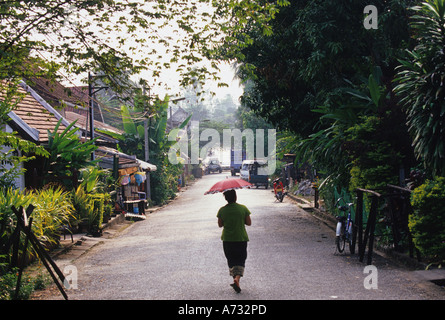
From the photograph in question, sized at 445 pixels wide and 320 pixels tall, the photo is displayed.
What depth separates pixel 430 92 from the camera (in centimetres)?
946

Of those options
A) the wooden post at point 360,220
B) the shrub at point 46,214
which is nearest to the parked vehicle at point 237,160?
the shrub at point 46,214

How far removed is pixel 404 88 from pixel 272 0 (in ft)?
23.9

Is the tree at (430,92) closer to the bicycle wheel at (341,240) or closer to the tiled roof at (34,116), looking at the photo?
the bicycle wheel at (341,240)

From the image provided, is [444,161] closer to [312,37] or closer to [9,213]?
[312,37]

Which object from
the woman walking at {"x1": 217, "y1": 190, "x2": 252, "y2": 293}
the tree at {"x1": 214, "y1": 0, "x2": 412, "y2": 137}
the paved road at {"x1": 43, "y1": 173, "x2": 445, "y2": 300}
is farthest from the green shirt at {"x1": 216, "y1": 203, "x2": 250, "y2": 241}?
the tree at {"x1": 214, "y1": 0, "x2": 412, "y2": 137}

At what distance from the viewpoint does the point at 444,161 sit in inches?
361

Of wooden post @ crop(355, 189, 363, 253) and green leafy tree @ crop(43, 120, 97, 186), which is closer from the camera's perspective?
wooden post @ crop(355, 189, 363, 253)

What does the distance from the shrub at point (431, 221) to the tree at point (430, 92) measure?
1.23 feet

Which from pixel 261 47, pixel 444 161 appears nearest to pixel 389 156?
pixel 444 161

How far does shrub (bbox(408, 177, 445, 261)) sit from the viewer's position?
9188mm

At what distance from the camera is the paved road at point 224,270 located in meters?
8.14

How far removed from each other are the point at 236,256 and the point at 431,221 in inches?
141

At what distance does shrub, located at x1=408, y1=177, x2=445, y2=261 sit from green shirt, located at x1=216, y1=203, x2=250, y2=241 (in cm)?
328

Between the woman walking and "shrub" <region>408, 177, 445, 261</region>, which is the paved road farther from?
"shrub" <region>408, 177, 445, 261</region>
